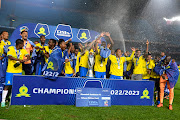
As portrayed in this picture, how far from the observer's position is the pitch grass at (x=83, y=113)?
393 cm

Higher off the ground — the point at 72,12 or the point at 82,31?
the point at 72,12

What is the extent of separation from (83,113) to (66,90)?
0.90 m

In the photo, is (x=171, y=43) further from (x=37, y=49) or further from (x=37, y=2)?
(x=37, y=49)

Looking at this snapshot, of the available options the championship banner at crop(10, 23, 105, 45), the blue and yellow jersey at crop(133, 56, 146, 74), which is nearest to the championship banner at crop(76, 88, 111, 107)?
the blue and yellow jersey at crop(133, 56, 146, 74)

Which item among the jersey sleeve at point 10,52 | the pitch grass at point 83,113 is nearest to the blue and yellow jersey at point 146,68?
the pitch grass at point 83,113

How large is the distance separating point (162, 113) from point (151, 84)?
40.4 inches

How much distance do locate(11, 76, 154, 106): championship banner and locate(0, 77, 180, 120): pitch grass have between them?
19 cm

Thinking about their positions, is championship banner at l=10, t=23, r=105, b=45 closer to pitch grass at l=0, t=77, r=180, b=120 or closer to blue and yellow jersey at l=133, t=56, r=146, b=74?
blue and yellow jersey at l=133, t=56, r=146, b=74

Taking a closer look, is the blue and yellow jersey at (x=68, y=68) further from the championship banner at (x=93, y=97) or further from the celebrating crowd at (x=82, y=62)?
the championship banner at (x=93, y=97)

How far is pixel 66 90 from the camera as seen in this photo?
4.90m

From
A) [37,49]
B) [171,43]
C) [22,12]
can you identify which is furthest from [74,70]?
[171,43]

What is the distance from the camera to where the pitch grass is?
12.9 feet

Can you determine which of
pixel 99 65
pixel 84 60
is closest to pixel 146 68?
pixel 99 65

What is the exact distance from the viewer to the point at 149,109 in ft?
17.1
